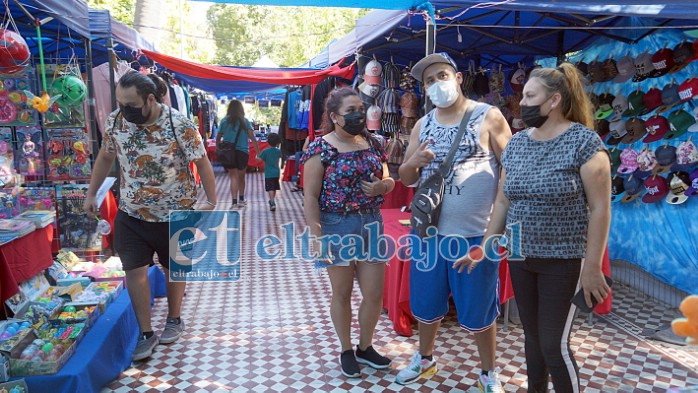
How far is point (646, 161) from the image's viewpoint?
416cm

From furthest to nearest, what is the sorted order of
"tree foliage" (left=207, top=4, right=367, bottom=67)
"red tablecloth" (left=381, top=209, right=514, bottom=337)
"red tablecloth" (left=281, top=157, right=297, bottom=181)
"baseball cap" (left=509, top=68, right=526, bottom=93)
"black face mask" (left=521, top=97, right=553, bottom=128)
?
"tree foliage" (left=207, top=4, right=367, bottom=67) < "red tablecloth" (left=281, top=157, right=297, bottom=181) < "baseball cap" (left=509, top=68, right=526, bottom=93) < "red tablecloth" (left=381, top=209, right=514, bottom=337) < "black face mask" (left=521, top=97, right=553, bottom=128)

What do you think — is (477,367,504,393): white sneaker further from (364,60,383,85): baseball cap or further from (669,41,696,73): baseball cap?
(364,60,383,85): baseball cap

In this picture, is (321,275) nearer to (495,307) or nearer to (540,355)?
(495,307)

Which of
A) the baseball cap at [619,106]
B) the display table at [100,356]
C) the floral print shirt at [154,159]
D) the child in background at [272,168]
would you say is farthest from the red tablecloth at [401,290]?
the child in background at [272,168]

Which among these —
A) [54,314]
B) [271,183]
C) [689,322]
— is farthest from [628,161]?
[271,183]

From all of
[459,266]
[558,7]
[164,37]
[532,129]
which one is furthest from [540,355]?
[164,37]

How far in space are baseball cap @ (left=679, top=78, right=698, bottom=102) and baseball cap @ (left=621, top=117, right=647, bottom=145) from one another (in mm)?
488

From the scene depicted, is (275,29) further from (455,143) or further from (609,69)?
(455,143)

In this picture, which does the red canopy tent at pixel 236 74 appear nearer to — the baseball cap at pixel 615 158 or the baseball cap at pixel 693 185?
the baseball cap at pixel 615 158

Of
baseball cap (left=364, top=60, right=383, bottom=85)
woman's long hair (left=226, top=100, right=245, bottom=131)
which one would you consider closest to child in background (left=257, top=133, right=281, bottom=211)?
woman's long hair (left=226, top=100, right=245, bottom=131)

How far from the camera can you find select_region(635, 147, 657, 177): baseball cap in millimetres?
4121

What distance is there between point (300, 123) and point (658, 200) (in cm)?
569

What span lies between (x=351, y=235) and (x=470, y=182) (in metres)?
0.62

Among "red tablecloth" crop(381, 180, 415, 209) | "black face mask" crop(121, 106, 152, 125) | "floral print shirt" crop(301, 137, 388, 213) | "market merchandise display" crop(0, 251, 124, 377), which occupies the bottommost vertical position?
"market merchandise display" crop(0, 251, 124, 377)
